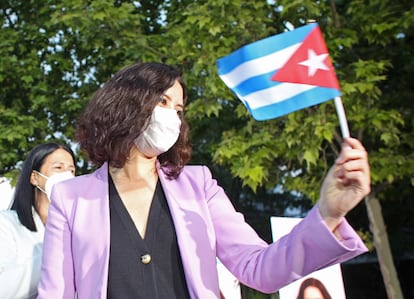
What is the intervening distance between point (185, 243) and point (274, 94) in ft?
1.68

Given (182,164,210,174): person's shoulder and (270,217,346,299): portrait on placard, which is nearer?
(182,164,210,174): person's shoulder

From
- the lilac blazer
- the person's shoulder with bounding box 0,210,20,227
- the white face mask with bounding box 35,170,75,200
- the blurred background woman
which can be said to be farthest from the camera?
the white face mask with bounding box 35,170,75,200

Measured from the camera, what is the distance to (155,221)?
1864mm

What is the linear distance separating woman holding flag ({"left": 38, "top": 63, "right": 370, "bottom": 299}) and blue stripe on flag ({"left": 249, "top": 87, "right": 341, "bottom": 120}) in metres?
0.28

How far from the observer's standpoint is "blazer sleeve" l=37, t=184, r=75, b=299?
1810mm

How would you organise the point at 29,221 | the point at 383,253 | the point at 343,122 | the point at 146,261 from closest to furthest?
1. the point at 343,122
2. the point at 146,261
3. the point at 29,221
4. the point at 383,253

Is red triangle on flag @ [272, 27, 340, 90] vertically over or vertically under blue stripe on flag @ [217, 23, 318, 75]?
Result: under

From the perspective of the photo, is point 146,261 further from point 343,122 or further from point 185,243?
point 343,122

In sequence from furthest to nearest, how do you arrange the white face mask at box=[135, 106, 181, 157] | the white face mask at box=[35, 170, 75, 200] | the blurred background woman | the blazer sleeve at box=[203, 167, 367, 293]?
the white face mask at box=[35, 170, 75, 200] < the blurred background woman < the white face mask at box=[135, 106, 181, 157] < the blazer sleeve at box=[203, 167, 367, 293]

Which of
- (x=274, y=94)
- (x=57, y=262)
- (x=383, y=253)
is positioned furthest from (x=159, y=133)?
(x=383, y=253)

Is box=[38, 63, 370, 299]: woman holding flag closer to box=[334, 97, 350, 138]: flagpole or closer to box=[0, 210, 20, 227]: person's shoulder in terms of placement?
box=[334, 97, 350, 138]: flagpole

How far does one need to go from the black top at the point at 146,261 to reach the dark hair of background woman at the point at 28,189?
1483 mm

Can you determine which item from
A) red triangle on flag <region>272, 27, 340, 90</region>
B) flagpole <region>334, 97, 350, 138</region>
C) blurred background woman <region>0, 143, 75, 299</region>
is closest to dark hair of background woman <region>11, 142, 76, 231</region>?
blurred background woman <region>0, 143, 75, 299</region>

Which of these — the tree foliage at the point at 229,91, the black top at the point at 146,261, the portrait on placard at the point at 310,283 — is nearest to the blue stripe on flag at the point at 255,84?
the black top at the point at 146,261
